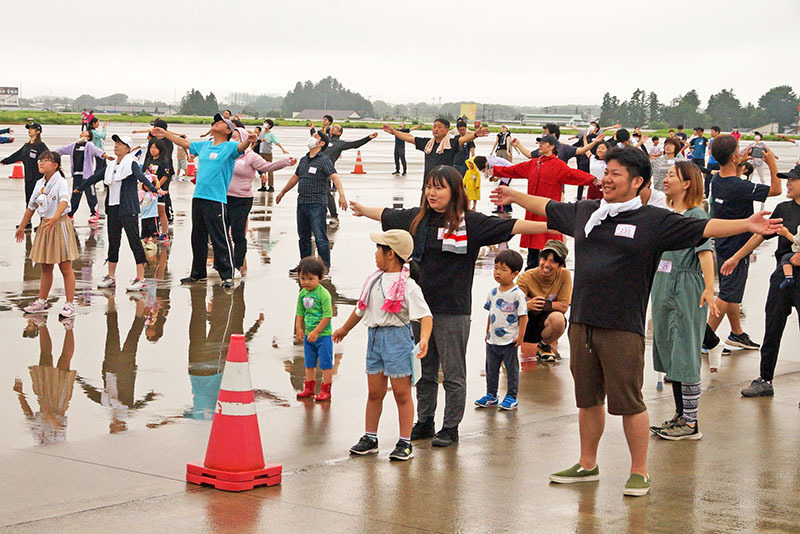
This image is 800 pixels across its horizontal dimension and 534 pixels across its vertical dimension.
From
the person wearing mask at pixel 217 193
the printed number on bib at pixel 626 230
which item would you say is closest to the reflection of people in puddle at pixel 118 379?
the person wearing mask at pixel 217 193

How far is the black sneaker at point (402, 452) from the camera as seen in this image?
22.3ft

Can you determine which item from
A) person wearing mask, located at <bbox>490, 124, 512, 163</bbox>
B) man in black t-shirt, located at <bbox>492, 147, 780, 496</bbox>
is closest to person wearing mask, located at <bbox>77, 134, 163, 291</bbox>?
man in black t-shirt, located at <bbox>492, 147, 780, 496</bbox>

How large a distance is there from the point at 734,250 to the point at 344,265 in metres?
6.45

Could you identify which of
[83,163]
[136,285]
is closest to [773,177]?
[136,285]

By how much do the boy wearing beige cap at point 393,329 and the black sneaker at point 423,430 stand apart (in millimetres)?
503

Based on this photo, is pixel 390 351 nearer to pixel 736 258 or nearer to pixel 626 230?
pixel 626 230

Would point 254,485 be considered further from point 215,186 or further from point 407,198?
point 407,198

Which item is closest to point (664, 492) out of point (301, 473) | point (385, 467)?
point (385, 467)

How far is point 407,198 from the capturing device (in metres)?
26.2

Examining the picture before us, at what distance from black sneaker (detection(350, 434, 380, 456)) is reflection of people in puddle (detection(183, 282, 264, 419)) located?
4.62 feet

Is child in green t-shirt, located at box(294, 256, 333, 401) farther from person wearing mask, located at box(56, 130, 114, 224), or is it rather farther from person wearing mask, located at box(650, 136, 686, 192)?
person wearing mask, located at box(56, 130, 114, 224)

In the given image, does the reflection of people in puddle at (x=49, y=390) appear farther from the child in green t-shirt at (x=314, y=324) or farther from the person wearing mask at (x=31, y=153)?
the person wearing mask at (x=31, y=153)

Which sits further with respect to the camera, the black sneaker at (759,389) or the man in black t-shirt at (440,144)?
the man in black t-shirt at (440,144)

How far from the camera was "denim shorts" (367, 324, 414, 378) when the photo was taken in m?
6.85
